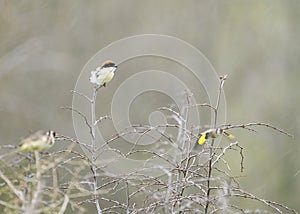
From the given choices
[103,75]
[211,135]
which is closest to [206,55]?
[103,75]

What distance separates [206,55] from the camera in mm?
4809

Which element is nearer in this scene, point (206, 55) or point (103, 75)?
point (103, 75)

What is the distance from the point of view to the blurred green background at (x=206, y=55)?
4516mm

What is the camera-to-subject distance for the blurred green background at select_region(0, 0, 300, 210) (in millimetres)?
4516

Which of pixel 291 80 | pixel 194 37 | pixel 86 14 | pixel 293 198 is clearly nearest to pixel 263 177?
pixel 293 198

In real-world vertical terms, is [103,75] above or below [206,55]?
below

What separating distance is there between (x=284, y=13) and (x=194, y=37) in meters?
0.81

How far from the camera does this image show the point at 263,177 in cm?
484

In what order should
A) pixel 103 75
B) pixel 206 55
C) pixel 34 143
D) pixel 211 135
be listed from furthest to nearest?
pixel 206 55, pixel 103 75, pixel 211 135, pixel 34 143

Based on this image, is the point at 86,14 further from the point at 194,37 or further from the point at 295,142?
the point at 295,142

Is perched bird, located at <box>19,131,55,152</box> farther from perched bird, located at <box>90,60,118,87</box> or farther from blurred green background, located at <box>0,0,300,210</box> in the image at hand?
blurred green background, located at <box>0,0,300,210</box>

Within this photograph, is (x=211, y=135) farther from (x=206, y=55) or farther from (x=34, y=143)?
(x=206, y=55)

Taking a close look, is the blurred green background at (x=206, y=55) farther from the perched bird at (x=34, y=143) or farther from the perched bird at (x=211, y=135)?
the perched bird at (x=34, y=143)

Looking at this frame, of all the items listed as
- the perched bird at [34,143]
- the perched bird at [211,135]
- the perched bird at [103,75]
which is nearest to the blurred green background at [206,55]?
the perched bird at [103,75]
